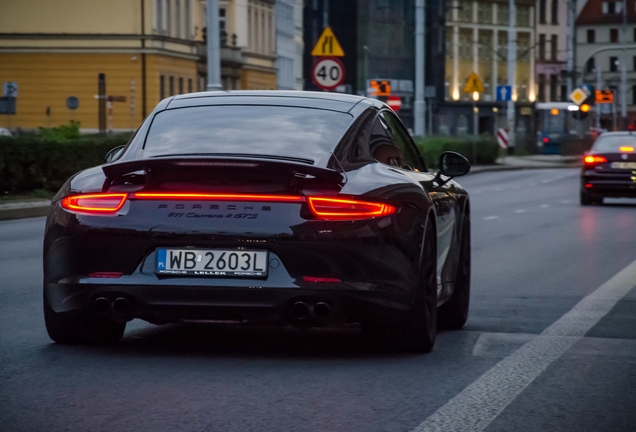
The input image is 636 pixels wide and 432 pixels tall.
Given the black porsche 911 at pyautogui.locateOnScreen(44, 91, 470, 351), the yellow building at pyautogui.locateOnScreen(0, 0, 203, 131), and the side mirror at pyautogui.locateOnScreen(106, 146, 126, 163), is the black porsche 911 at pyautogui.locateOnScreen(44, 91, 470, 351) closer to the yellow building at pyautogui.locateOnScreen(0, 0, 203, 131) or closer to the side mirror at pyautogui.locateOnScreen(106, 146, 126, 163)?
the side mirror at pyautogui.locateOnScreen(106, 146, 126, 163)

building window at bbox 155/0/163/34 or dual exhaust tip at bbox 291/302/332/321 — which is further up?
building window at bbox 155/0/163/34

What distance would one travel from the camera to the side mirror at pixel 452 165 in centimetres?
930

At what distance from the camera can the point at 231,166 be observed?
747cm

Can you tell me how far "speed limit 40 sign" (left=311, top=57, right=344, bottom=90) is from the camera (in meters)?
27.5

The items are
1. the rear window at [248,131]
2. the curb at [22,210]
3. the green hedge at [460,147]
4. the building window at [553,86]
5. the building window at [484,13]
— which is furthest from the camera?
the building window at [553,86]

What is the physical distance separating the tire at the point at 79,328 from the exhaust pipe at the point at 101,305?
25 cm

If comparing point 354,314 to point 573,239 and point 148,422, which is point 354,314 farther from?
point 573,239

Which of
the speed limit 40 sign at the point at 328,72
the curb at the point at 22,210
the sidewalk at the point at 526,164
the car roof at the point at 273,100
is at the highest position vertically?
the speed limit 40 sign at the point at 328,72

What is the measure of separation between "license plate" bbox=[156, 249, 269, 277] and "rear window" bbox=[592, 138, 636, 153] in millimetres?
21998

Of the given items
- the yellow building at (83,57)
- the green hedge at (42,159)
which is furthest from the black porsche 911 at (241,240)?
the yellow building at (83,57)

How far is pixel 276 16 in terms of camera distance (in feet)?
314

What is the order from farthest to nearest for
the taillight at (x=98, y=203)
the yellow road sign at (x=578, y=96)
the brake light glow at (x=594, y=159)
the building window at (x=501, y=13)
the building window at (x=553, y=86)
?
the building window at (x=553, y=86) → the building window at (x=501, y=13) → the yellow road sign at (x=578, y=96) → the brake light glow at (x=594, y=159) → the taillight at (x=98, y=203)

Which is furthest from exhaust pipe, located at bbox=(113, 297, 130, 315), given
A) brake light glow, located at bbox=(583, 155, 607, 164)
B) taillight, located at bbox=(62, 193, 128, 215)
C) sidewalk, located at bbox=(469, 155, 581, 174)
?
sidewalk, located at bbox=(469, 155, 581, 174)

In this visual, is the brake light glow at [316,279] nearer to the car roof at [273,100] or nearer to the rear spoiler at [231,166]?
the rear spoiler at [231,166]
